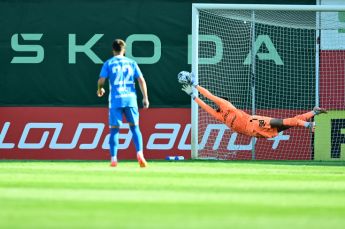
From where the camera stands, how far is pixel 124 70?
17375 mm

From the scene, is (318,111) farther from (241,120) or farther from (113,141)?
(113,141)

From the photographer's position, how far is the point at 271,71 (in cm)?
2309

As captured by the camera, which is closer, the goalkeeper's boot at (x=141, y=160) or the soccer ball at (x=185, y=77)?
the goalkeeper's boot at (x=141, y=160)

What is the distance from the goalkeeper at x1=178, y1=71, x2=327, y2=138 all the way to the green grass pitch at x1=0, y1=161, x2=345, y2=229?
176 inches

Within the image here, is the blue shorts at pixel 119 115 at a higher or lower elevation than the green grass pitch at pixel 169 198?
higher

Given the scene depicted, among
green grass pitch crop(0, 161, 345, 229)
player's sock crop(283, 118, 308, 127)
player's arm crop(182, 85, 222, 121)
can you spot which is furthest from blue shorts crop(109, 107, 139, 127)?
player's sock crop(283, 118, 308, 127)

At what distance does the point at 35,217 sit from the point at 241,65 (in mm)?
13927

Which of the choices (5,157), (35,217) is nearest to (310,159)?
(5,157)

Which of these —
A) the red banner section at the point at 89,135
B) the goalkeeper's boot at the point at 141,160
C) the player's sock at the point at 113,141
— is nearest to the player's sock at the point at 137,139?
the goalkeeper's boot at the point at 141,160

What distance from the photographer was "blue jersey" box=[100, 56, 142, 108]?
17344mm

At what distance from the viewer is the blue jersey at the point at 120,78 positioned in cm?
1734

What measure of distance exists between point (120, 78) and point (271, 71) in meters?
6.41

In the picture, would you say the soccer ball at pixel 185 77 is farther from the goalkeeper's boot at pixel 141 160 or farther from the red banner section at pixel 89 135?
the goalkeeper's boot at pixel 141 160

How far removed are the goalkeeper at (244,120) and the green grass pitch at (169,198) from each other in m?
4.48
